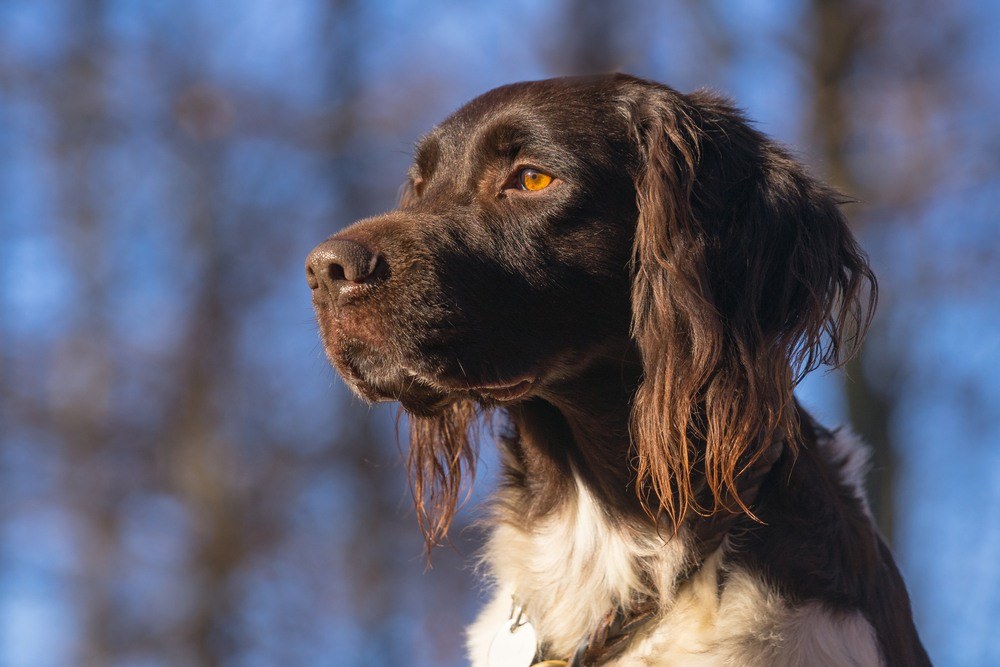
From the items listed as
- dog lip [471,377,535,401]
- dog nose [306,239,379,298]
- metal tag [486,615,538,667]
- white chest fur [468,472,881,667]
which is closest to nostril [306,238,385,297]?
dog nose [306,239,379,298]

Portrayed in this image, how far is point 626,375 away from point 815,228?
2.00 feet

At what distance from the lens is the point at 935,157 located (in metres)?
8.98


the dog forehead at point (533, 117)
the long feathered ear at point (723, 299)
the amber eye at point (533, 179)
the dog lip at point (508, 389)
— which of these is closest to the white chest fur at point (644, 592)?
the long feathered ear at point (723, 299)

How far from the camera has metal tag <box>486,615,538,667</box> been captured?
2.88m

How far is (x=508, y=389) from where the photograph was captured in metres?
2.75

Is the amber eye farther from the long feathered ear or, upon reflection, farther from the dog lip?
the dog lip

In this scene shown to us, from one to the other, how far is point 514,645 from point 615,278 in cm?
101

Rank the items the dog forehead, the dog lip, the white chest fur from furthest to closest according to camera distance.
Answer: the dog forehead, the dog lip, the white chest fur

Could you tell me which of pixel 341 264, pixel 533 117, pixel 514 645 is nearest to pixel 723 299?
pixel 533 117

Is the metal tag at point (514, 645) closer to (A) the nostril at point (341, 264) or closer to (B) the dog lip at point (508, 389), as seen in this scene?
(B) the dog lip at point (508, 389)

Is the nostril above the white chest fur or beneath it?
above

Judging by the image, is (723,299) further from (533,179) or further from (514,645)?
(514,645)

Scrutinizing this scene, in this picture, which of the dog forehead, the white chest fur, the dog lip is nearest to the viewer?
the white chest fur

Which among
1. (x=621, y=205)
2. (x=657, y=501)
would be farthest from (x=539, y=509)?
(x=621, y=205)
